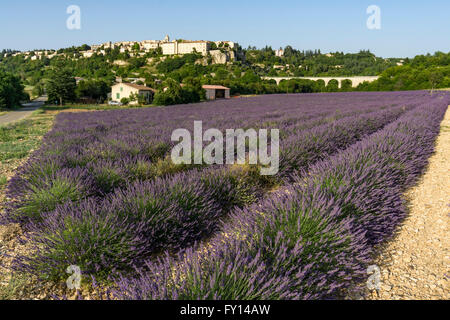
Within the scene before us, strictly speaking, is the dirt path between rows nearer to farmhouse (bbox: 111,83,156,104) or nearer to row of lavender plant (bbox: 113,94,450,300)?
row of lavender plant (bbox: 113,94,450,300)

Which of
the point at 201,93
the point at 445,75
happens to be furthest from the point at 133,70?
the point at 445,75

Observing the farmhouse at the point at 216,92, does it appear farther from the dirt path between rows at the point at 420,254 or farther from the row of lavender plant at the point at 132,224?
the dirt path between rows at the point at 420,254

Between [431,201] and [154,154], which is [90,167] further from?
[431,201]

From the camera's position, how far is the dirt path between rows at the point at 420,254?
1.90 meters

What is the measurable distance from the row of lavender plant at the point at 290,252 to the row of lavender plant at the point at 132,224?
194 mm

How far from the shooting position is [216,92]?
142 ft

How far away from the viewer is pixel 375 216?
2.47 metres

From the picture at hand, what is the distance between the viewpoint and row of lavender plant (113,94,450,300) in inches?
57.2

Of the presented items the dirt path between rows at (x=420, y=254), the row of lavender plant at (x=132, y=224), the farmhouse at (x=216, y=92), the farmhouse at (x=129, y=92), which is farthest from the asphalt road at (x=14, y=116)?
the farmhouse at (x=216, y=92)

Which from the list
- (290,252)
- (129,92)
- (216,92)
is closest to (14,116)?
(129,92)

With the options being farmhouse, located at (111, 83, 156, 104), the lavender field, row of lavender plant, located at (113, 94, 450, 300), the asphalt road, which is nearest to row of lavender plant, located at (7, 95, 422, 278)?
the lavender field

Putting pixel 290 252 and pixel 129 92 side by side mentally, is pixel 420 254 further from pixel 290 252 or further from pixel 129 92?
pixel 129 92

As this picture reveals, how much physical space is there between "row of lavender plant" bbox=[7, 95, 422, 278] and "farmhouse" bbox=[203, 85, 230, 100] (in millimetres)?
→ 37713
